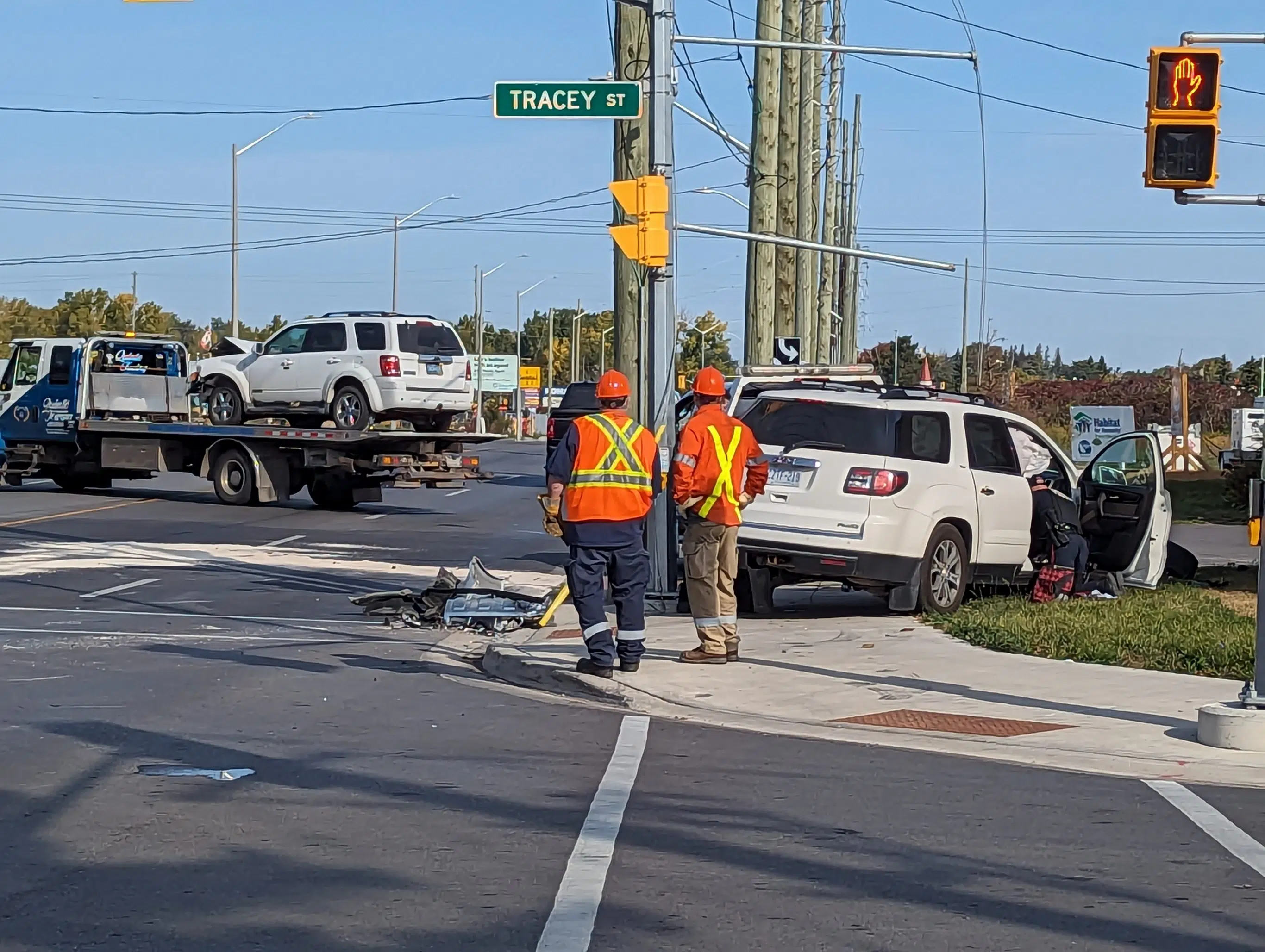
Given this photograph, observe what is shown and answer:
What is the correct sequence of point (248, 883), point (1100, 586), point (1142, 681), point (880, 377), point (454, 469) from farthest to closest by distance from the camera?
1. point (454, 469)
2. point (880, 377)
3. point (1100, 586)
4. point (1142, 681)
5. point (248, 883)

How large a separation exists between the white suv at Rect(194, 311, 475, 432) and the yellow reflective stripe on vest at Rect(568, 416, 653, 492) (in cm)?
1740

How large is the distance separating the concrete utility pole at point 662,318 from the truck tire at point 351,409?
43.7 feet

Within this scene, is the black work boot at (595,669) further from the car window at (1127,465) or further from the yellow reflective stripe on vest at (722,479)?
the car window at (1127,465)

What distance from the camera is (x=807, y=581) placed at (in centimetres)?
1455

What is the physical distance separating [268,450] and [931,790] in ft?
73.7

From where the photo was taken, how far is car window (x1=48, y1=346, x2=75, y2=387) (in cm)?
3069

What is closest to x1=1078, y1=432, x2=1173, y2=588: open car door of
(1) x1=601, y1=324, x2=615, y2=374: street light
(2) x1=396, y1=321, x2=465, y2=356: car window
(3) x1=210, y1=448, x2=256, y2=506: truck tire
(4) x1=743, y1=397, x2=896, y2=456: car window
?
(4) x1=743, y1=397, x2=896, y2=456: car window

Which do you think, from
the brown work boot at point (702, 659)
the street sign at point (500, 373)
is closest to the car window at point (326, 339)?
the brown work boot at point (702, 659)

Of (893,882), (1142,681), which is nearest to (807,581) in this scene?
(1142,681)

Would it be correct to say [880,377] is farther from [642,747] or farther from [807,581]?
[642,747]

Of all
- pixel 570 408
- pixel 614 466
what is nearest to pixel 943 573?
pixel 614 466

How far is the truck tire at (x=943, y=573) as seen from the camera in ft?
46.0

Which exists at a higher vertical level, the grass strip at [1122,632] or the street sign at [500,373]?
the street sign at [500,373]

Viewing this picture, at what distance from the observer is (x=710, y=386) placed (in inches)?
464
